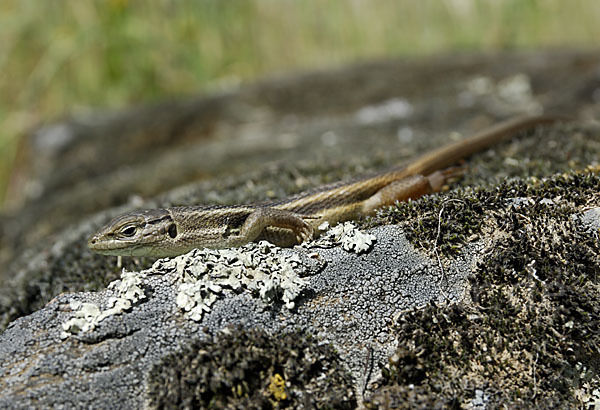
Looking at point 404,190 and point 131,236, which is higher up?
point 131,236

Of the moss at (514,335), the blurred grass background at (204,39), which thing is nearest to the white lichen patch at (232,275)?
the moss at (514,335)

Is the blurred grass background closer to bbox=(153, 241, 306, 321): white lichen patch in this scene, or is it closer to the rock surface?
the rock surface

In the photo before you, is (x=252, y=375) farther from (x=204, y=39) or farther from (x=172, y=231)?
(x=204, y=39)

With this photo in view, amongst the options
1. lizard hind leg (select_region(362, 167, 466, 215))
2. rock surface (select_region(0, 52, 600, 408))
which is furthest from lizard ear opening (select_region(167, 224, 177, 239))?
lizard hind leg (select_region(362, 167, 466, 215))

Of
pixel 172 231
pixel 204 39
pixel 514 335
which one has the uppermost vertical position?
pixel 204 39

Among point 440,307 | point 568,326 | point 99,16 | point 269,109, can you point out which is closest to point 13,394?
point 440,307

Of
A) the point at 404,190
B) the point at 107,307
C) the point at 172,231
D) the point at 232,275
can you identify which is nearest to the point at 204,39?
the point at 404,190

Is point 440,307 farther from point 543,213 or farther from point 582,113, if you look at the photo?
point 582,113
